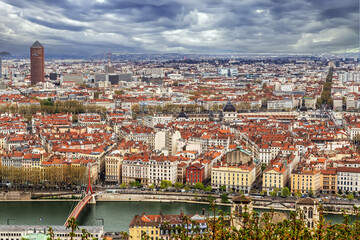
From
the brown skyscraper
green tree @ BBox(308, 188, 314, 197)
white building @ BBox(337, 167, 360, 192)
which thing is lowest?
green tree @ BBox(308, 188, 314, 197)

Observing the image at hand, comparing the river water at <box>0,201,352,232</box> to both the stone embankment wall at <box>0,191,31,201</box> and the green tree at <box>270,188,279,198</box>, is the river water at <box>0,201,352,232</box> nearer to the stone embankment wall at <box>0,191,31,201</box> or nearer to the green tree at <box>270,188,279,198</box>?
the stone embankment wall at <box>0,191,31,201</box>

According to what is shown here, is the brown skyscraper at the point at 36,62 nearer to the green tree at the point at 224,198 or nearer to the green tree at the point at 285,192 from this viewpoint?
the green tree at the point at 224,198

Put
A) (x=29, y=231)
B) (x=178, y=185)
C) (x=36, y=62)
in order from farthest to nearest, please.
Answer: (x=36, y=62) → (x=178, y=185) → (x=29, y=231)

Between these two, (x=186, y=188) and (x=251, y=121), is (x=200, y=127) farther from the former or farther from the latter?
(x=186, y=188)

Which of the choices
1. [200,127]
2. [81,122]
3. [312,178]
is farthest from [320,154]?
[81,122]

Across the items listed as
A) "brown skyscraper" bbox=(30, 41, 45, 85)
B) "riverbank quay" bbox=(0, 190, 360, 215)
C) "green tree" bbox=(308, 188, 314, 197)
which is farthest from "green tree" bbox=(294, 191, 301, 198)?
"brown skyscraper" bbox=(30, 41, 45, 85)

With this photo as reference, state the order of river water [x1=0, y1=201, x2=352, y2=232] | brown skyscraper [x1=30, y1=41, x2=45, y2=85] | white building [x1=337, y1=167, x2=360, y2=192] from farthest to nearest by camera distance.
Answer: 1. brown skyscraper [x1=30, y1=41, x2=45, y2=85]
2. white building [x1=337, y1=167, x2=360, y2=192]
3. river water [x1=0, y1=201, x2=352, y2=232]

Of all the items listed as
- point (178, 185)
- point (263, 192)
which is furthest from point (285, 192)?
point (178, 185)

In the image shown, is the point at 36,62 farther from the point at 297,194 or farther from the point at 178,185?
the point at 297,194

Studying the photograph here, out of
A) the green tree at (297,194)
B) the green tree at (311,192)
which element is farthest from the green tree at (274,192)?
the green tree at (311,192)
